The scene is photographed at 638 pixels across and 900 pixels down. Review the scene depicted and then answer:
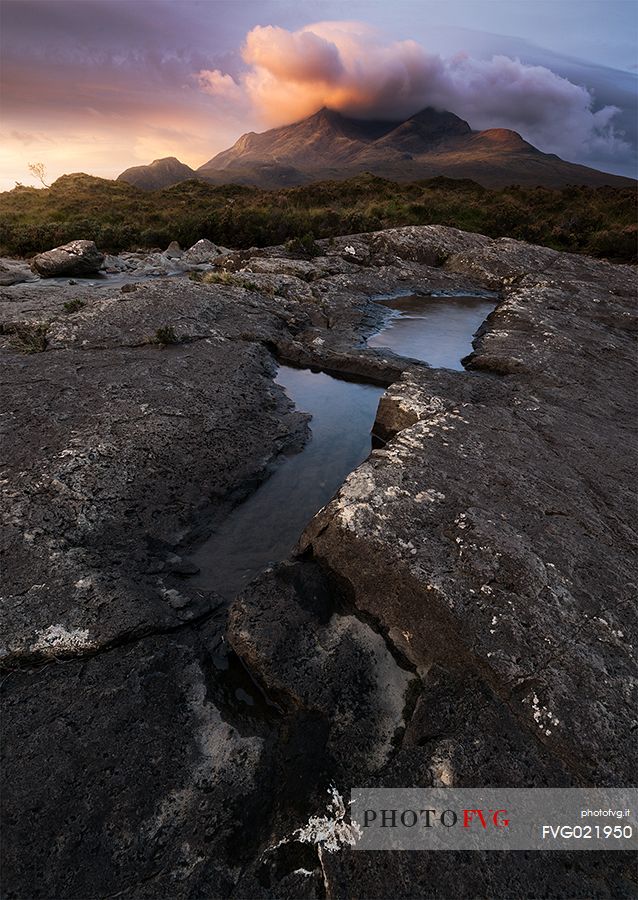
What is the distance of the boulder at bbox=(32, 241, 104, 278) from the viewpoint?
20.8 meters

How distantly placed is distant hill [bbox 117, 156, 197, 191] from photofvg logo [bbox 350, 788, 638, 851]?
569ft

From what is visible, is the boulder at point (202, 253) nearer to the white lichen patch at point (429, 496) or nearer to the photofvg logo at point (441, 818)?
the white lichen patch at point (429, 496)

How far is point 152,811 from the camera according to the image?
3.37 meters

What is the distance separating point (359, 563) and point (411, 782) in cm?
191

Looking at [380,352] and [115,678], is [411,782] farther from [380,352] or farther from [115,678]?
[380,352]

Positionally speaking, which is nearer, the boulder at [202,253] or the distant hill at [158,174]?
the boulder at [202,253]

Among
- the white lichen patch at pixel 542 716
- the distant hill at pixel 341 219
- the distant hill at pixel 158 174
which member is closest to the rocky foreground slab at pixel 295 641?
the white lichen patch at pixel 542 716

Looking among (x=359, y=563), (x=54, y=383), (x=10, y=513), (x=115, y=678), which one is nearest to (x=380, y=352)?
(x=54, y=383)

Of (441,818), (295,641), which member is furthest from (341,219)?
(441,818)

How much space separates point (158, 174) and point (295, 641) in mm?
186424

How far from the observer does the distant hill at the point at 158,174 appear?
151 meters

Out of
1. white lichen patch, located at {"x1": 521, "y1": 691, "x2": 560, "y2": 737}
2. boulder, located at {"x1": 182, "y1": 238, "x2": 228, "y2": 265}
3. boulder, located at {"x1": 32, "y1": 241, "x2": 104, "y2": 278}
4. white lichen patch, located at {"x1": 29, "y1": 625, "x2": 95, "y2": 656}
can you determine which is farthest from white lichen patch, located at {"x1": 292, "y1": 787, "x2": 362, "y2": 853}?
boulder, located at {"x1": 182, "y1": 238, "x2": 228, "y2": 265}

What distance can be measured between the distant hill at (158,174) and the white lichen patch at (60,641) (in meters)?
171

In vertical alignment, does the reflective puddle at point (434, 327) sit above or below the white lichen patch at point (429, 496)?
below
